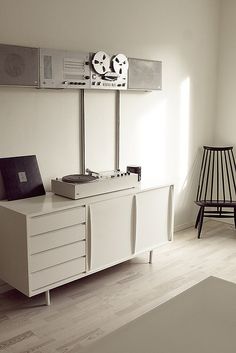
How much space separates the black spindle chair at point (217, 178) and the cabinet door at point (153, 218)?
108 cm

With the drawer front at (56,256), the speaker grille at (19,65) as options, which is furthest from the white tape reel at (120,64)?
the drawer front at (56,256)

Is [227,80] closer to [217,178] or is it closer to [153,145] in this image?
[217,178]

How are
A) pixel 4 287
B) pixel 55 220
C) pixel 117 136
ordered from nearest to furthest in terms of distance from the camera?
pixel 55 220
pixel 4 287
pixel 117 136

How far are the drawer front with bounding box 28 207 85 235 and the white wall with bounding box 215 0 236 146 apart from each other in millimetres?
2482

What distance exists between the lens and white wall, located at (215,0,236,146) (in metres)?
4.50

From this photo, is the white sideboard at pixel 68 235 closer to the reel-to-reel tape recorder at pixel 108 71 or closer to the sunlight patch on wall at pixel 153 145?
the sunlight patch on wall at pixel 153 145

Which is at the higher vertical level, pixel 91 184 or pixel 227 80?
pixel 227 80

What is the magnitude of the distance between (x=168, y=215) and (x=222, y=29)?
2.35 m

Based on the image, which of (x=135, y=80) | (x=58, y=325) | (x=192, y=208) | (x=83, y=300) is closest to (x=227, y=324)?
(x=58, y=325)

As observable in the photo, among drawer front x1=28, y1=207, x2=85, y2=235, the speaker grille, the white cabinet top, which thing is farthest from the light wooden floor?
the speaker grille

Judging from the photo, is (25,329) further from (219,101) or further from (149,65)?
(219,101)

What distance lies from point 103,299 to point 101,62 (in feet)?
6.08

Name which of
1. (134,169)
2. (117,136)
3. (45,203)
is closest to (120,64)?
(117,136)

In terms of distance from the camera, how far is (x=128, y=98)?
3711 millimetres
